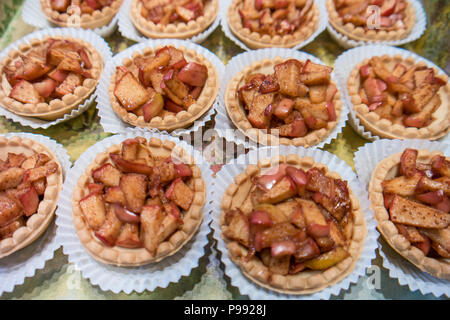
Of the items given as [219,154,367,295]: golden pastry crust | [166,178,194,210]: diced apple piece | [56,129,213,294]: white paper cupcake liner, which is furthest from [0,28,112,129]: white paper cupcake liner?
[219,154,367,295]: golden pastry crust

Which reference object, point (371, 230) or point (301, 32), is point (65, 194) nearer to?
point (371, 230)

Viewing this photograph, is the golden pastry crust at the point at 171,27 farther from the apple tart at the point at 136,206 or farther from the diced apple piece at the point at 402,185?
the diced apple piece at the point at 402,185

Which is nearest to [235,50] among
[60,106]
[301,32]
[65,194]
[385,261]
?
[301,32]

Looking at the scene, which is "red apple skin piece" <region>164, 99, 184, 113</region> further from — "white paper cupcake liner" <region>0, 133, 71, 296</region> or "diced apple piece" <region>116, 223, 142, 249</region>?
"white paper cupcake liner" <region>0, 133, 71, 296</region>

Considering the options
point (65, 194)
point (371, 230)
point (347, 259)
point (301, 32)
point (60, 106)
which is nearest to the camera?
point (347, 259)

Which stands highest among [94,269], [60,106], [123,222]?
[60,106]

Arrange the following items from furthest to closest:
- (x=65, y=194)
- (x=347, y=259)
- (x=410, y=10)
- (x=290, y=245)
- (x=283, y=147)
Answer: (x=410, y=10), (x=283, y=147), (x=65, y=194), (x=347, y=259), (x=290, y=245)
